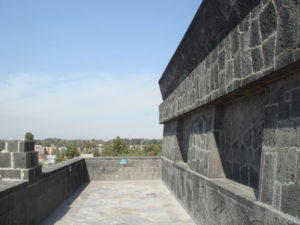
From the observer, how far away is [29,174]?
4891 mm

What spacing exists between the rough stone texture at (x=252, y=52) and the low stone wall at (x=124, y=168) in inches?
250

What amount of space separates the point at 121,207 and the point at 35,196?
94.7 inches

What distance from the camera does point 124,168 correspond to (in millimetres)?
11375

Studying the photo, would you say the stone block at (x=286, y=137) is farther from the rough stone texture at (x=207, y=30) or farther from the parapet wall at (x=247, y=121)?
the rough stone texture at (x=207, y=30)

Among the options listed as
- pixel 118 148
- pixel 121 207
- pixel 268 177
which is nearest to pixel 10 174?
pixel 121 207

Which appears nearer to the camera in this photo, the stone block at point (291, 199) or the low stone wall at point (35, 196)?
the stone block at point (291, 199)

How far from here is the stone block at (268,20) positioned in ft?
8.91

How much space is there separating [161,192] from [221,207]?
4.76 meters

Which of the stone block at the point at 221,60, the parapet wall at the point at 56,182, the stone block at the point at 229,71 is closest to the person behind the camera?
the stone block at the point at 229,71

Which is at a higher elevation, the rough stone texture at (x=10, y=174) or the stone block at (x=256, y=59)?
the stone block at (x=256, y=59)

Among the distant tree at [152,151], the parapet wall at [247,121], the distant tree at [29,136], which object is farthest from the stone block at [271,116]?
the distant tree at [152,151]

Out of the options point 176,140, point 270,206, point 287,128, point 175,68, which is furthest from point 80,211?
point 287,128

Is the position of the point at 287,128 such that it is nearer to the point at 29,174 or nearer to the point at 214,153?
the point at 214,153

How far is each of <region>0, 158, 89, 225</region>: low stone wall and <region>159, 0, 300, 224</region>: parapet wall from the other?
3.01 meters
